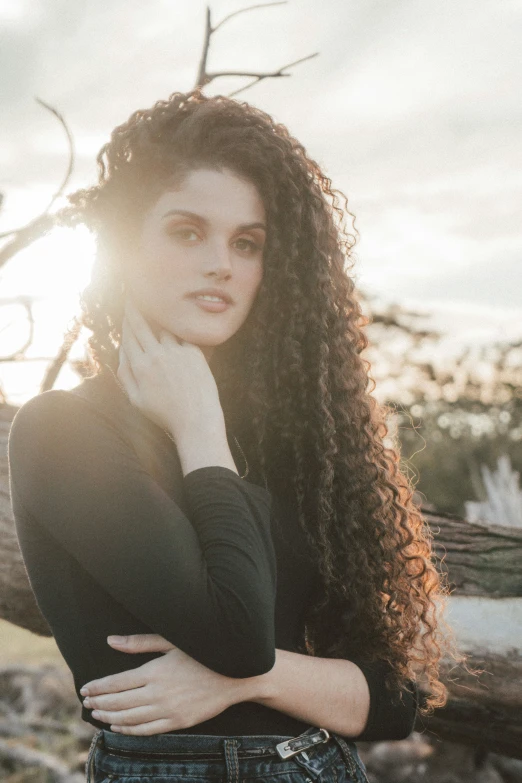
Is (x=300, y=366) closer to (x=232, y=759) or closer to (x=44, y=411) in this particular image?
(x=44, y=411)

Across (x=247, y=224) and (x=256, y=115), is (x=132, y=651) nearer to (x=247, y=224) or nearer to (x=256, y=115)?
(x=247, y=224)

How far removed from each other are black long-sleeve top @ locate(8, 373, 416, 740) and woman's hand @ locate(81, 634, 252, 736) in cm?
4

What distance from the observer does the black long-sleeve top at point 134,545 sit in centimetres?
161

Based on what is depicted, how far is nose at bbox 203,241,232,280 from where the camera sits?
6.93 ft

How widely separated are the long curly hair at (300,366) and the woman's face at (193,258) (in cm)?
8

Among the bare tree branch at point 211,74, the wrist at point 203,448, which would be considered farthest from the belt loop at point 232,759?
Result: the bare tree branch at point 211,74

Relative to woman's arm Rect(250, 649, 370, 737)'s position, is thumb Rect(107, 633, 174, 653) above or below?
above

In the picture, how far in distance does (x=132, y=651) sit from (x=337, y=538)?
82 cm

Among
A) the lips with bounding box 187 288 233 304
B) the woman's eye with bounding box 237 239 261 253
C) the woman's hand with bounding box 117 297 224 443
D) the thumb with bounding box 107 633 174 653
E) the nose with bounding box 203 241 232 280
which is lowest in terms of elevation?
the thumb with bounding box 107 633 174 653

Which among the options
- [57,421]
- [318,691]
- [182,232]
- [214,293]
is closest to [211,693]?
[318,691]

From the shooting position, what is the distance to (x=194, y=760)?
175cm

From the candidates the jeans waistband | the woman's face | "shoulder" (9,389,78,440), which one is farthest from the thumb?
the woman's face

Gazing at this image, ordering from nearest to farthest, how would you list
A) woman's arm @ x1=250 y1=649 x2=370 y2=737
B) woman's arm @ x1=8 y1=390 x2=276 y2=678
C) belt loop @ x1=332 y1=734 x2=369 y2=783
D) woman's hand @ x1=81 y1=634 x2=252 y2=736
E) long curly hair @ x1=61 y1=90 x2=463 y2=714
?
woman's arm @ x1=8 y1=390 x2=276 y2=678 < woman's hand @ x1=81 y1=634 x2=252 y2=736 < woman's arm @ x1=250 y1=649 x2=370 y2=737 < belt loop @ x1=332 y1=734 x2=369 y2=783 < long curly hair @ x1=61 y1=90 x2=463 y2=714

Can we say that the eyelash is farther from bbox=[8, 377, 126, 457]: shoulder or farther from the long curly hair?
bbox=[8, 377, 126, 457]: shoulder
